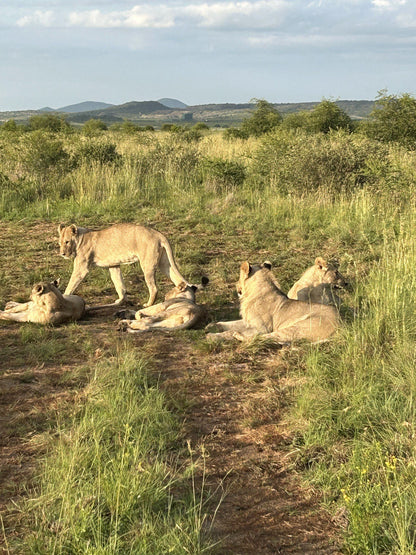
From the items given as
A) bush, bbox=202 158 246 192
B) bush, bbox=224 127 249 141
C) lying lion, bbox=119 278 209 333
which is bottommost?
lying lion, bbox=119 278 209 333

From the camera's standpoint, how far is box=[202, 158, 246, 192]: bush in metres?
14.5

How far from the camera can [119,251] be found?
7.65 meters

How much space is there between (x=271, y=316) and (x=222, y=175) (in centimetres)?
892

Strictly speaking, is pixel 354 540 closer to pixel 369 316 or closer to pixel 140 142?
pixel 369 316

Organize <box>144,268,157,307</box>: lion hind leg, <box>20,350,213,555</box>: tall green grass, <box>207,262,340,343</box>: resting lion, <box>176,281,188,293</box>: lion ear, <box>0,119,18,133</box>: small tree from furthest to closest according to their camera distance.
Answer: <box>0,119,18,133</box>: small tree → <box>144,268,157,307</box>: lion hind leg → <box>176,281,188,293</box>: lion ear → <box>207,262,340,343</box>: resting lion → <box>20,350,213,555</box>: tall green grass

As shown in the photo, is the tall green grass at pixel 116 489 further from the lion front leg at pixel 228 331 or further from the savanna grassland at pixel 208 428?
the lion front leg at pixel 228 331

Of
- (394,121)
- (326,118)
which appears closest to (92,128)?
(326,118)

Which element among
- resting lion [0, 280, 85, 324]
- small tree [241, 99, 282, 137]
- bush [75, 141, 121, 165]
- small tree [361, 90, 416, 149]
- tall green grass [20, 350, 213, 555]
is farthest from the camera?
small tree [241, 99, 282, 137]

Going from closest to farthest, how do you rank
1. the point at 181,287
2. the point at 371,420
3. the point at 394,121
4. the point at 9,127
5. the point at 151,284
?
the point at 371,420 < the point at 181,287 < the point at 151,284 < the point at 394,121 < the point at 9,127

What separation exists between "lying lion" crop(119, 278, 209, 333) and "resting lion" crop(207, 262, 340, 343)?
0.30 m

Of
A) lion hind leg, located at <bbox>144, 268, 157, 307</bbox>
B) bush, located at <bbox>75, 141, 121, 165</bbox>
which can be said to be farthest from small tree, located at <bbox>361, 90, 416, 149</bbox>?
lion hind leg, located at <bbox>144, 268, 157, 307</bbox>

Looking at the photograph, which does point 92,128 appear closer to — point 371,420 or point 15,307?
point 15,307

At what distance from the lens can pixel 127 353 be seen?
5434mm

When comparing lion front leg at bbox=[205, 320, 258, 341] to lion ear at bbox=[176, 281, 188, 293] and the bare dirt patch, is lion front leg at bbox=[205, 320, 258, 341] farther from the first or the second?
lion ear at bbox=[176, 281, 188, 293]
